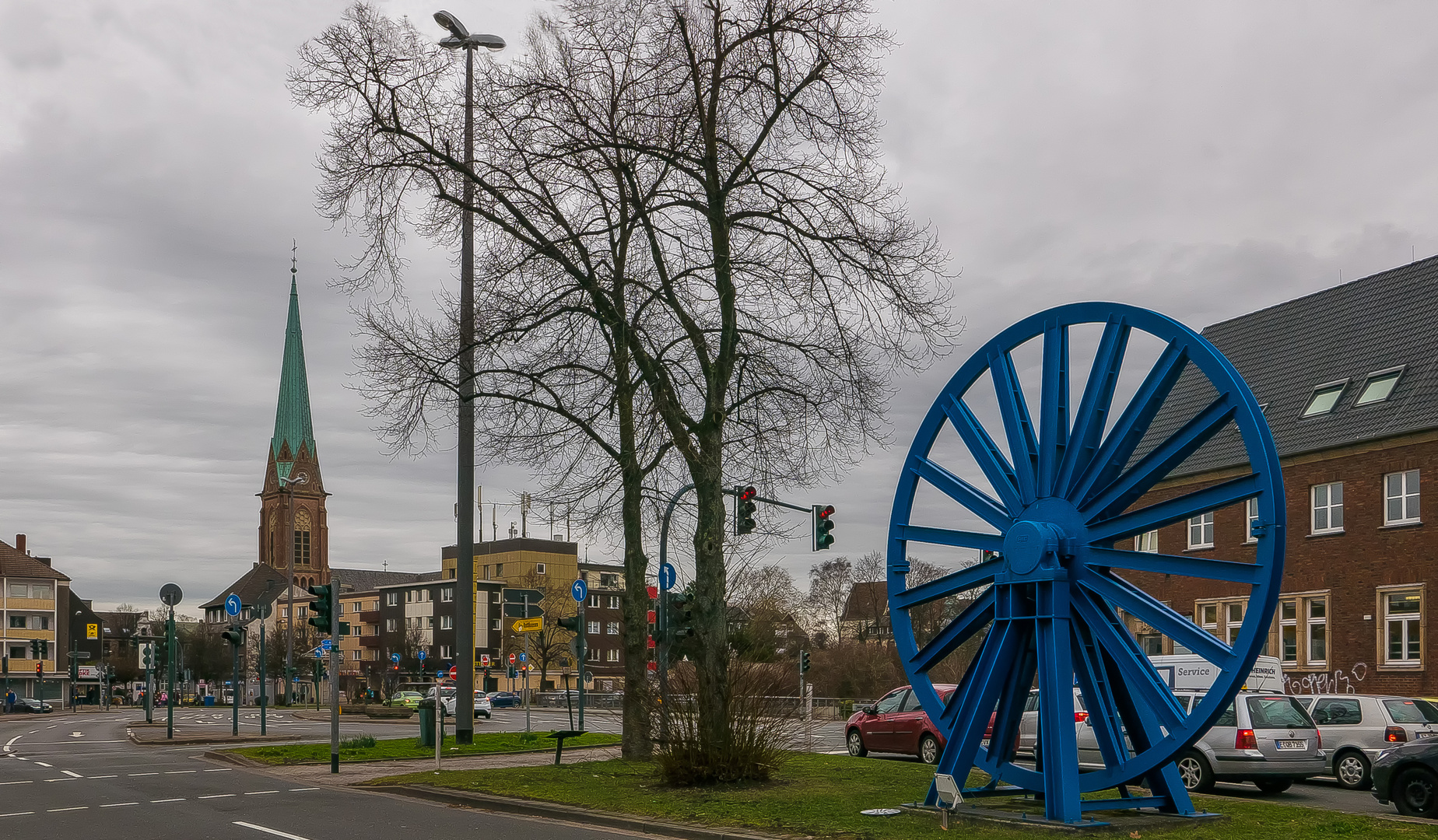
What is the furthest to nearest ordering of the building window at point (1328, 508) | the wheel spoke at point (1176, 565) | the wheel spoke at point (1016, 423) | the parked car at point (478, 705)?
the parked car at point (478, 705) < the building window at point (1328, 508) < the wheel spoke at point (1016, 423) < the wheel spoke at point (1176, 565)

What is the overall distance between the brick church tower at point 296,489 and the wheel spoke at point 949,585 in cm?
13303

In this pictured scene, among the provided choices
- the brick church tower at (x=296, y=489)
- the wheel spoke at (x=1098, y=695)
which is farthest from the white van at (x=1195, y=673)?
the brick church tower at (x=296, y=489)

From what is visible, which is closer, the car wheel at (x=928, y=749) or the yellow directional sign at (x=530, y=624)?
the car wheel at (x=928, y=749)

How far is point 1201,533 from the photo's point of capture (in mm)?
40031

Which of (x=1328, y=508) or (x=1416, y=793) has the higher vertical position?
(x=1328, y=508)

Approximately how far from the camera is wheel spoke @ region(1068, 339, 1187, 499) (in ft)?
44.7

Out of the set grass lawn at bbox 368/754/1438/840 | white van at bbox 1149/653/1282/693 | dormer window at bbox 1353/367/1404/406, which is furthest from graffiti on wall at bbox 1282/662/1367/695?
grass lawn at bbox 368/754/1438/840

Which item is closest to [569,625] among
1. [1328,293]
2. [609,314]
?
[609,314]

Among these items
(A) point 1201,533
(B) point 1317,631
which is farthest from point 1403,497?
(A) point 1201,533

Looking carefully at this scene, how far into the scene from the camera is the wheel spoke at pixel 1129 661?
1325 cm

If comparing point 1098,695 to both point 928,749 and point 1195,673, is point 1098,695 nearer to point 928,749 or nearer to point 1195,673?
point 928,749

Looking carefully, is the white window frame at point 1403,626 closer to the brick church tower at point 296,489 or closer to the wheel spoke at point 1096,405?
the wheel spoke at point 1096,405

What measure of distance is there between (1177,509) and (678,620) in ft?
33.4

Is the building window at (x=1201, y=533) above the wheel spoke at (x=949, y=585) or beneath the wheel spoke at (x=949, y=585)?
above
